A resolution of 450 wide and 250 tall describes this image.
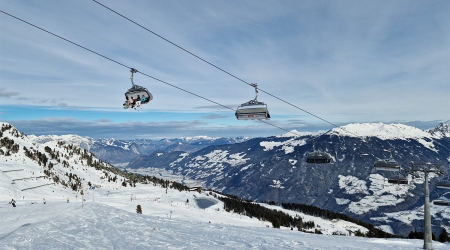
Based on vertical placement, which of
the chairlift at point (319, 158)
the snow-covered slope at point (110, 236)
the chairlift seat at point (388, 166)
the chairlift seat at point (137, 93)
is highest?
the chairlift seat at point (137, 93)

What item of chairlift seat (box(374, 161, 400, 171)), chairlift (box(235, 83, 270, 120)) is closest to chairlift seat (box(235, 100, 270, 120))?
chairlift (box(235, 83, 270, 120))

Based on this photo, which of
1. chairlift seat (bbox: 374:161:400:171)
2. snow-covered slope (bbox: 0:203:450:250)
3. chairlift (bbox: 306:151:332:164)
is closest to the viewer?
snow-covered slope (bbox: 0:203:450:250)

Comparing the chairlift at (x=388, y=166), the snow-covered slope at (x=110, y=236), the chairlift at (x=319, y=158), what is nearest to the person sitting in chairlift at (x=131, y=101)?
the snow-covered slope at (x=110, y=236)

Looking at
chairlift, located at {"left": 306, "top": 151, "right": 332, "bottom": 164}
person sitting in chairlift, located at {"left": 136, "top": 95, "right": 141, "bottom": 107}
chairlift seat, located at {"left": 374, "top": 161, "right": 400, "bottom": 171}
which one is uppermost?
person sitting in chairlift, located at {"left": 136, "top": 95, "right": 141, "bottom": 107}

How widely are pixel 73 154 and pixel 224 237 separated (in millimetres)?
191408

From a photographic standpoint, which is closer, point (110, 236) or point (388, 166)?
point (110, 236)

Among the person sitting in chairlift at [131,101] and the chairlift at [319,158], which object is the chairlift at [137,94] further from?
the chairlift at [319,158]

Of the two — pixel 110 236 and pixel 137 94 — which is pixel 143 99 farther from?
pixel 110 236

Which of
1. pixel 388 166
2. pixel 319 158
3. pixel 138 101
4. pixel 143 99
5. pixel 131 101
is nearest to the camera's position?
pixel 143 99

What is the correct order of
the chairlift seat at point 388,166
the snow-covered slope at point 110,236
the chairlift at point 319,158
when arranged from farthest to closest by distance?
the chairlift at point 319,158, the chairlift seat at point 388,166, the snow-covered slope at point 110,236

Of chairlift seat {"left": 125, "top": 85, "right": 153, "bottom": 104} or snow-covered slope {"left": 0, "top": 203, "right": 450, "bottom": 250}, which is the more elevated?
chairlift seat {"left": 125, "top": 85, "right": 153, "bottom": 104}

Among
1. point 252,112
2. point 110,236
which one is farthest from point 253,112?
point 110,236

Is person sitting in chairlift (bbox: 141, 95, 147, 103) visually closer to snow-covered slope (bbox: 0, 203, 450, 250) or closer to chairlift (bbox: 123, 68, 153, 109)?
chairlift (bbox: 123, 68, 153, 109)

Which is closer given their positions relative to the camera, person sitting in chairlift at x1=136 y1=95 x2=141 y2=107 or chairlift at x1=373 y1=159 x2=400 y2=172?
person sitting in chairlift at x1=136 y1=95 x2=141 y2=107
